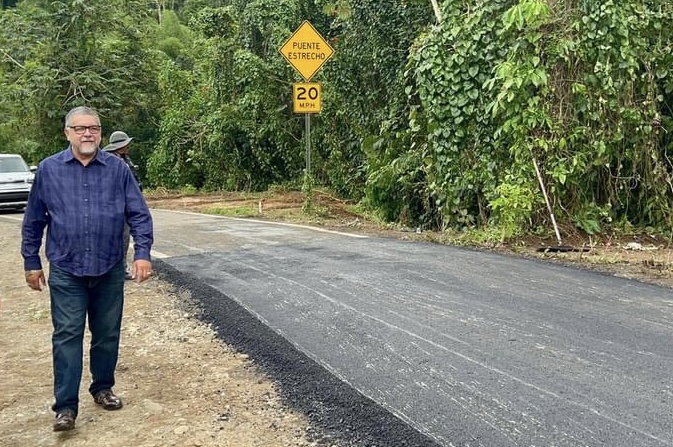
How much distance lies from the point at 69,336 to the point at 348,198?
1492 centimetres

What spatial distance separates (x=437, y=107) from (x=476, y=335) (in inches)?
247

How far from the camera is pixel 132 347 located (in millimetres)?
5789

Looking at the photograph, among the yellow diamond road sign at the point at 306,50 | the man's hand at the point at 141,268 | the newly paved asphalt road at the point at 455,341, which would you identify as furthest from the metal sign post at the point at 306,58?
the man's hand at the point at 141,268

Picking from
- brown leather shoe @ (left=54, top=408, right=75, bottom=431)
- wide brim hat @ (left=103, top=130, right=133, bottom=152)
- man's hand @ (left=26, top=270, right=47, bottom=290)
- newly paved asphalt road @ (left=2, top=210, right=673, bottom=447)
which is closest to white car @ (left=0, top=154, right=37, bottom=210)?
newly paved asphalt road @ (left=2, top=210, right=673, bottom=447)

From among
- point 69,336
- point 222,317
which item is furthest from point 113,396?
point 222,317

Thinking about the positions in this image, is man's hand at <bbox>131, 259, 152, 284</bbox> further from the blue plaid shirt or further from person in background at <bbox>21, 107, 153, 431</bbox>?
the blue plaid shirt

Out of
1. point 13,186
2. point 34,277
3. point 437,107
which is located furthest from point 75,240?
point 13,186

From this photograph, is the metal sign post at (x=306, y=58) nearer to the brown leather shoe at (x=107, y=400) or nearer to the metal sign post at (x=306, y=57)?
the metal sign post at (x=306, y=57)

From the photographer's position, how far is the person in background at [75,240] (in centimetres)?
414

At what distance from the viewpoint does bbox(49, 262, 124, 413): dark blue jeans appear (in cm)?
413

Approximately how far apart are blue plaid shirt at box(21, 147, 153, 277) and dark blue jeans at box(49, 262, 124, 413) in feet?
0.29

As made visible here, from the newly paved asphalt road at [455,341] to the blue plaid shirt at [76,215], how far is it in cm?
150

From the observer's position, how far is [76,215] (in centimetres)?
416

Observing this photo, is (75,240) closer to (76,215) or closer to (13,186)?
(76,215)
